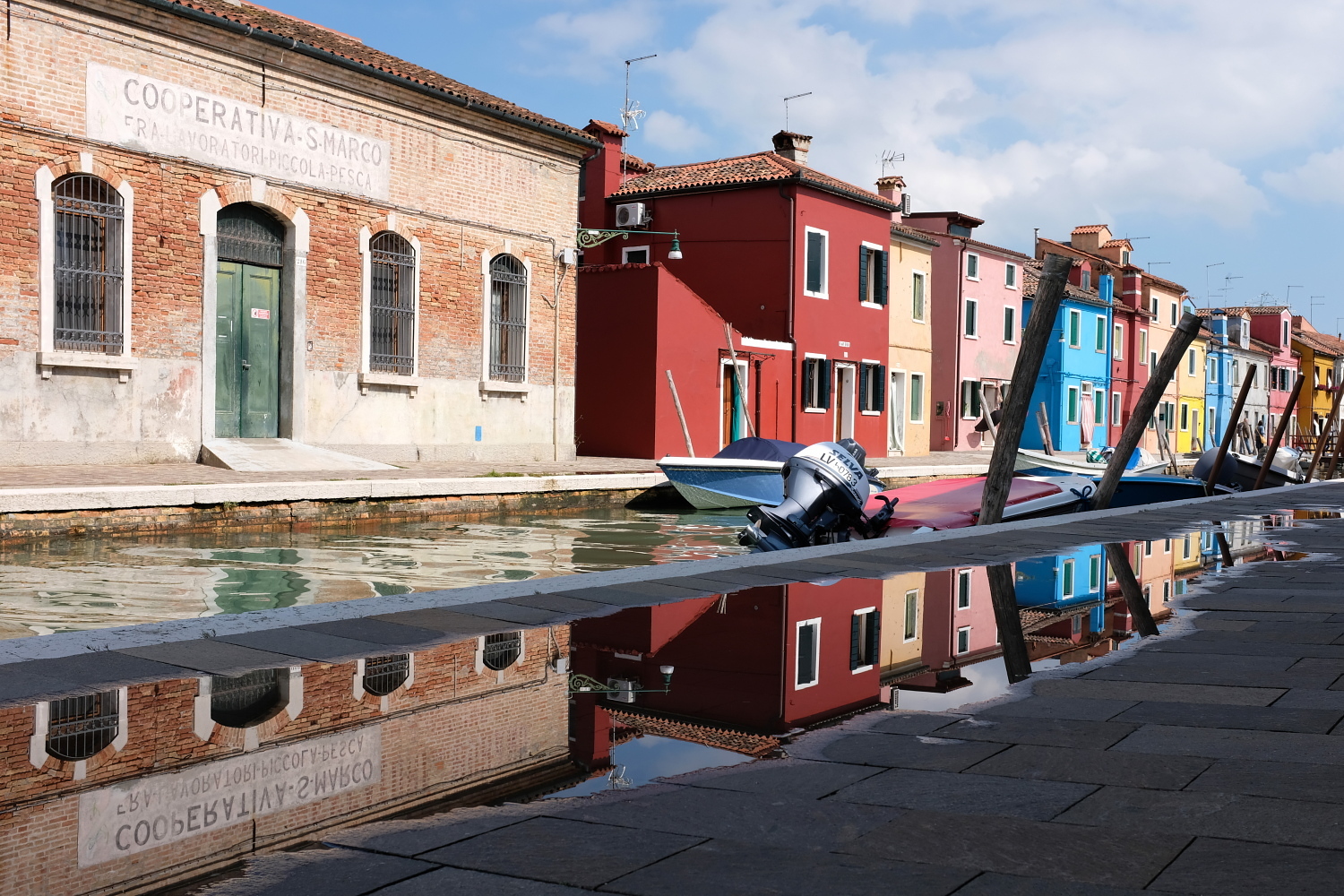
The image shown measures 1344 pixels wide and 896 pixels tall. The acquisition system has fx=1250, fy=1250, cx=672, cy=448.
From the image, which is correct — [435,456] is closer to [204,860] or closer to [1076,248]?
[204,860]

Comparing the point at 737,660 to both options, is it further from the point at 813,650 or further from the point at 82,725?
the point at 82,725

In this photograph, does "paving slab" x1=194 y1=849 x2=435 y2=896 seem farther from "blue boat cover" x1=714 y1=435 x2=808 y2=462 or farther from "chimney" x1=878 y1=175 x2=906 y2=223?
"chimney" x1=878 y1=175 x2=906 y2=223

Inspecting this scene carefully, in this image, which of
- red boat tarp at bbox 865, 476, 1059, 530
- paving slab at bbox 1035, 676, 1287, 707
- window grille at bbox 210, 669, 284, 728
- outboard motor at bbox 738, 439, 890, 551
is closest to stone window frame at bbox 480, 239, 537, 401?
red boat tarp at bbox 865, 476, 1059, 530

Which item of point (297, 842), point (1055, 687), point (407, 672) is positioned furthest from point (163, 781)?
point (1055, 687)

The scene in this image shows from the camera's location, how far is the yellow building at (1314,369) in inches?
2758

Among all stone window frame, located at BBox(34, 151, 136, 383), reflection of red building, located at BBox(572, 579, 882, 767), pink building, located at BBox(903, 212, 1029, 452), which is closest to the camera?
reflection of red building, located at BBox(572, 579, 882, 767)

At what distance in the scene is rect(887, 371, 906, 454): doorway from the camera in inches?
1287

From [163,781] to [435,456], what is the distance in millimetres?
15825

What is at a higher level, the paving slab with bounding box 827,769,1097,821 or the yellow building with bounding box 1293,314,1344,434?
the yellow building with bounding box 1293,314,1344,434

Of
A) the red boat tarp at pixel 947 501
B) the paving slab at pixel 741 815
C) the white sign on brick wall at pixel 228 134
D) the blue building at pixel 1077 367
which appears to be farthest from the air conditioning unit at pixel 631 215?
the paving slab at pixel 741 815

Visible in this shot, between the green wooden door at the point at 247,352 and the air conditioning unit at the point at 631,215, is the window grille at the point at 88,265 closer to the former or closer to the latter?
the green wooden door at the point at 247,352

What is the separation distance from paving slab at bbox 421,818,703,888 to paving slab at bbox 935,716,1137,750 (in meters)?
1.38

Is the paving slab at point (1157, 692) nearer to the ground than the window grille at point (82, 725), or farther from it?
nearer to the ground

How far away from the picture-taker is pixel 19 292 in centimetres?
1365
